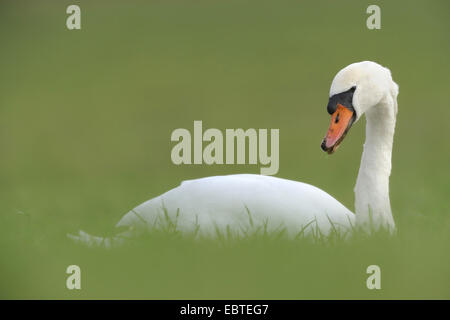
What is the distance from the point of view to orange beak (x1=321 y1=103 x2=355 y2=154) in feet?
14.6

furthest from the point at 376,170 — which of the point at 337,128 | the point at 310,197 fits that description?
the point at 337,128

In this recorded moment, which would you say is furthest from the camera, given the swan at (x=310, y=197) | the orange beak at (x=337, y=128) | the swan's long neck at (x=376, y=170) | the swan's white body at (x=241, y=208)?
the swan's long neck at (x=376, y=170)

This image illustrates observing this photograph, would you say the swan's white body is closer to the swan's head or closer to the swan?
the swan

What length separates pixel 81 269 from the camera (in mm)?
4207

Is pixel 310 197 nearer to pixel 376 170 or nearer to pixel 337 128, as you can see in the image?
pixel 376 170

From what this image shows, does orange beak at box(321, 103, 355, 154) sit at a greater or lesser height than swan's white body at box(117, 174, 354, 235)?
greater

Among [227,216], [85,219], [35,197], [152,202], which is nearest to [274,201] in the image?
[227,216]

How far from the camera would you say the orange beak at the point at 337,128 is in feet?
14.6

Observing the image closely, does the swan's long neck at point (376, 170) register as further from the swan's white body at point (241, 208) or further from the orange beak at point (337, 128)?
the orange beak at point (337, 128)

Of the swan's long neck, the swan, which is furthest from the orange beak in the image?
the swan's long neck

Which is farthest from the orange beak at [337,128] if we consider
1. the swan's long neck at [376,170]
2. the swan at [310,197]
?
the swan's long neck at [376,170]
